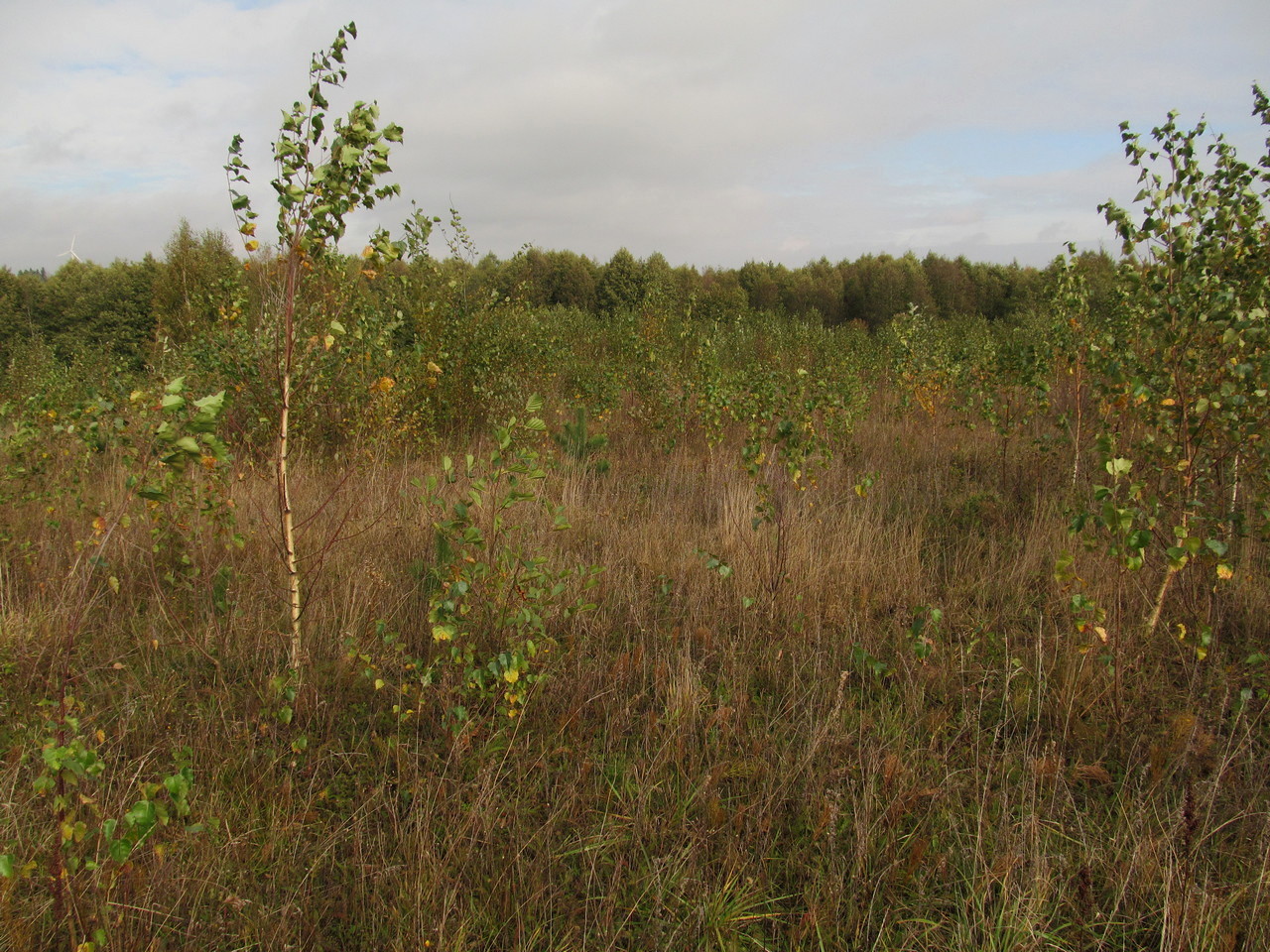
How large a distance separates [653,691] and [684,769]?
0.45 meters

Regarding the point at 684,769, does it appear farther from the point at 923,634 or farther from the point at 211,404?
the point at 211,404

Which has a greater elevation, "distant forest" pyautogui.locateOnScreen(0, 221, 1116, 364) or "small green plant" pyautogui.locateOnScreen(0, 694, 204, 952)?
"distant forest" pyautogui.locateOnScreen(0, 221, 1116, 364)

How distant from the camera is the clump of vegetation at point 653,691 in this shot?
5.55ft

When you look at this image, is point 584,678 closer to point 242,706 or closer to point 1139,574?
point 242,706

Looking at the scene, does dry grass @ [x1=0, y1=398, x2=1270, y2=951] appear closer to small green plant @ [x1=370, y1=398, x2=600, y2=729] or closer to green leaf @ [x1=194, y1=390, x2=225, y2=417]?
small green plant @ [x1=370, y1=398, x2=600, y2=729]

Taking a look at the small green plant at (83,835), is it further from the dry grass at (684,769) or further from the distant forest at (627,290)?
the distant forest at (627,290)

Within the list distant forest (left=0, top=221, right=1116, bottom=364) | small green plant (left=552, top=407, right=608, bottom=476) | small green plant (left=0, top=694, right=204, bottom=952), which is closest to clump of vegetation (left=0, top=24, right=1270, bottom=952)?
small green plant (left=0, top=694, right=204, bottom=952)

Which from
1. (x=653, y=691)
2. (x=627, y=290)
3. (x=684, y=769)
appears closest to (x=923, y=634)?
(x=653, y=691)

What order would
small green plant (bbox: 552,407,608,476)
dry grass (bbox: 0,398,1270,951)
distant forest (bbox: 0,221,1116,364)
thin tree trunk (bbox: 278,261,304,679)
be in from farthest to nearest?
distant forest (bbox: 0,221,1116,364) → small green plant (bbox: 552,407,608,476) → thin tree trunk (bbox: 278,261,304,679) → dry grass (bbox: 0,398,1270,951)

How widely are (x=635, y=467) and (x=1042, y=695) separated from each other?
390cm

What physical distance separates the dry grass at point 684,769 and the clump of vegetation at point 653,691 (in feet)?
0.05

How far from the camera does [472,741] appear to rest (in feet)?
7.64

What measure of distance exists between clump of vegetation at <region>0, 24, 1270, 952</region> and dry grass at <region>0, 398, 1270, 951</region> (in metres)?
0.01

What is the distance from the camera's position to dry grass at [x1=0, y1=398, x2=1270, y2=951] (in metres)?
1.68
